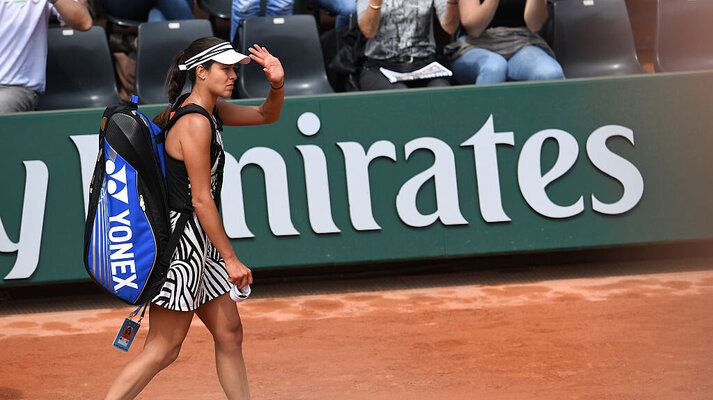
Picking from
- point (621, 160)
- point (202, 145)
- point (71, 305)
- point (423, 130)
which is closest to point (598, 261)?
point (621, 160)

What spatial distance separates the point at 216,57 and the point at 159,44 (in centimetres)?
476

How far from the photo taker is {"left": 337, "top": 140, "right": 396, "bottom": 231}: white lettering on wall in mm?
6996

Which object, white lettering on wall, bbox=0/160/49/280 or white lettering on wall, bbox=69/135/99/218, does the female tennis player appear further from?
white lettering on wall, bbox=0/160/49/280

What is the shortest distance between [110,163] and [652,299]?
4439mm

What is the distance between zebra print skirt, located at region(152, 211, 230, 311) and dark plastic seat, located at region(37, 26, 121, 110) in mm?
4754

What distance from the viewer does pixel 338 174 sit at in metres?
7.00

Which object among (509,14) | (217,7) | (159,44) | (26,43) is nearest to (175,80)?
(26,43)

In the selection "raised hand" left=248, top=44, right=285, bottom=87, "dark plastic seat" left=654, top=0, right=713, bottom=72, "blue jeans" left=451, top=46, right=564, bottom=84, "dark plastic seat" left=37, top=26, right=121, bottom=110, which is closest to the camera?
"raised hand" left=248, top=44, right=285, bottom=87

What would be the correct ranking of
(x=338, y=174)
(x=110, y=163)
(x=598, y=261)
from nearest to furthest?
(x=110, y=163) < (x=338, y=174) < (x=598, y=261)

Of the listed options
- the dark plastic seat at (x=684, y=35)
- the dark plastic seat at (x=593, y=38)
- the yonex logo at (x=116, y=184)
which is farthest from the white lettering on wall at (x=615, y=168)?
the yonex logo at (x=116, y=184)

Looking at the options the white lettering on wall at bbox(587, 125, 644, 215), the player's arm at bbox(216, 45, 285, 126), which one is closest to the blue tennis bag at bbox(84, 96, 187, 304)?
the player's arm at bbox(216, 45, 285, 126)

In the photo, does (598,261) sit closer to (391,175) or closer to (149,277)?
(391,175)

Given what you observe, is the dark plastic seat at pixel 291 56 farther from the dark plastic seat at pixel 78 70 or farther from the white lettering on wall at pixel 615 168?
the white lettering on wall at pixel 615 168

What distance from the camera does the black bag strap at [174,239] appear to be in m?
3.49
